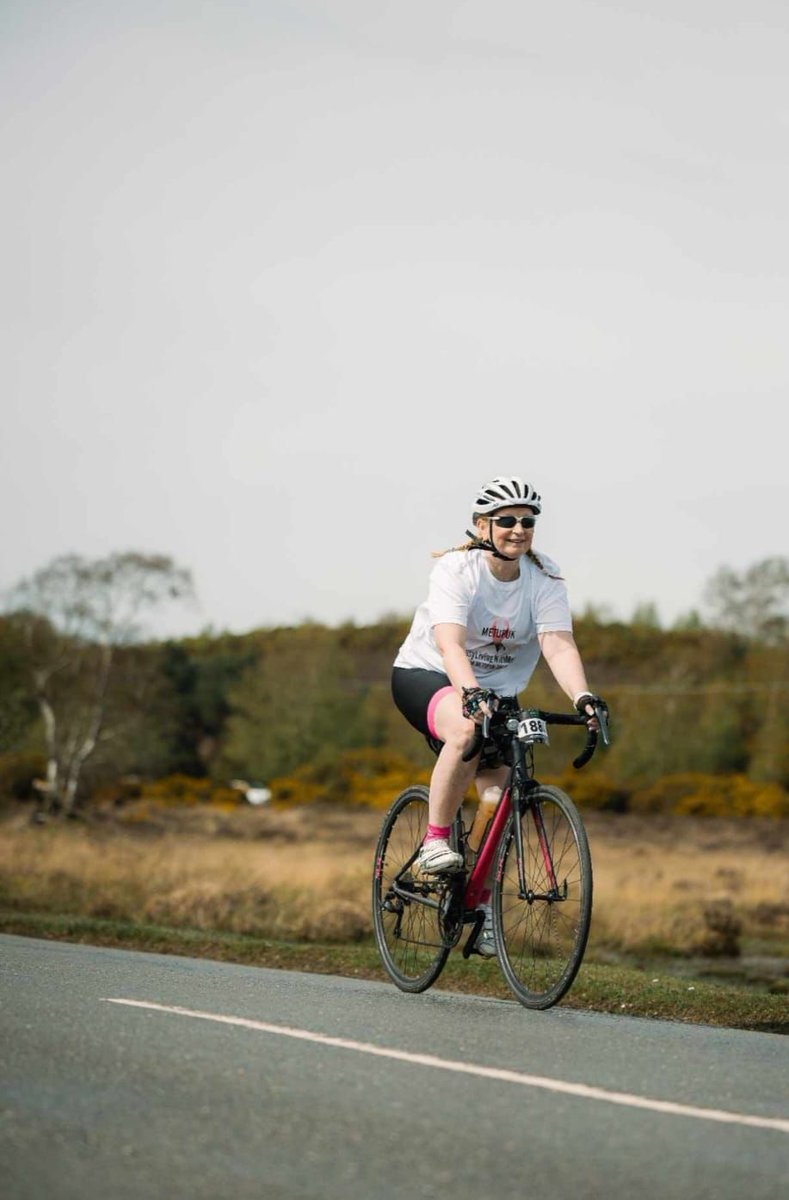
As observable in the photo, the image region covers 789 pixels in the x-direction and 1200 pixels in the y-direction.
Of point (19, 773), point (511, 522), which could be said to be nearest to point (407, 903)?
point (511, 522)

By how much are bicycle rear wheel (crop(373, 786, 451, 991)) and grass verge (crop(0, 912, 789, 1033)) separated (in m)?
1.49

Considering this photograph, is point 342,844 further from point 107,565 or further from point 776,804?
point 776,804

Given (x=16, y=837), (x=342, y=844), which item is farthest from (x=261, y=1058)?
(x=342, y=844)

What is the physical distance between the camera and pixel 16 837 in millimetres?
36031

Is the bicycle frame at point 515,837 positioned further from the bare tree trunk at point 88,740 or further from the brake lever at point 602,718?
the bare tree trunk at point 88,740

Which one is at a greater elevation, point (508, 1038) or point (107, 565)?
point (107, 565)

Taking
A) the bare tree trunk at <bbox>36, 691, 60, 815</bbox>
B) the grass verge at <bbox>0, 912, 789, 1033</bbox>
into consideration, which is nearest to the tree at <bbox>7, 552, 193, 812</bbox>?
the bare tree trunk at <bbox>36, 691, 60, 815</bbox>

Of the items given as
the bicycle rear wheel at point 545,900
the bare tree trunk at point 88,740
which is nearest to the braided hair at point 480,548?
the bicycle rear wheel at point 545,900

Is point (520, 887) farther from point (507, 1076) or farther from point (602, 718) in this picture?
point (507, 1076)

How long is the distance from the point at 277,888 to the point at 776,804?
42610 millimetres

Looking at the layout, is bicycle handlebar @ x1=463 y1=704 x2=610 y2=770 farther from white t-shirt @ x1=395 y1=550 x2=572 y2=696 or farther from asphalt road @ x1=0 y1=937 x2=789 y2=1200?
asphalt road @ x1=0 y1=937 x2=789 y2=1200

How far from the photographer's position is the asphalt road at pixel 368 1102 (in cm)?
423

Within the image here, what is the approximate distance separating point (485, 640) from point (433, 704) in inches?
16.0

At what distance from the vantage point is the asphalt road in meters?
4.23
